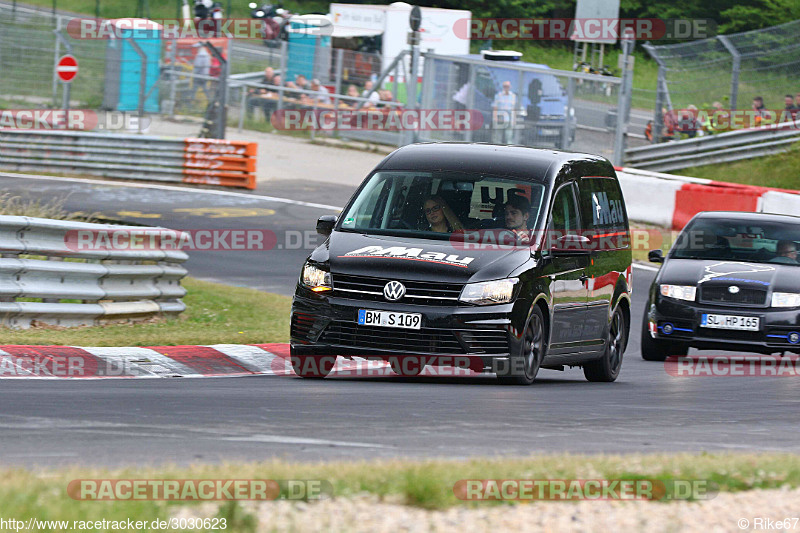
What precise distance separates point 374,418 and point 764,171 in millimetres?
21189

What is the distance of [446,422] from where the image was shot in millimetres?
7582

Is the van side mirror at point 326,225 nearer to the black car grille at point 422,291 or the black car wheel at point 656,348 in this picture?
the black car grille at point 422,291

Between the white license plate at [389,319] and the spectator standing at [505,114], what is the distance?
20814mm

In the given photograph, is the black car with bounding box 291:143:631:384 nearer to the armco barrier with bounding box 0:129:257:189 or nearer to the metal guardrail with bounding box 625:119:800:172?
the armco barrier with bounding box 0:129:257:189

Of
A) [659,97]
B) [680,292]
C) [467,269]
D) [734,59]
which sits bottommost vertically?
[680,292]

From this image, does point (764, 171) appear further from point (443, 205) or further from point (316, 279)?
point (316, 279)

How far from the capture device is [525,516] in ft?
16.3

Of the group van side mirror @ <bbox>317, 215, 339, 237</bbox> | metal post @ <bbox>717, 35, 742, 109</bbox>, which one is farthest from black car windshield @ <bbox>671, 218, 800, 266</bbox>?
metal post @ <bbox>717, 35, 742, 109</bbox>

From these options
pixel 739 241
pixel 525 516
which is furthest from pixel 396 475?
pixel 739 241

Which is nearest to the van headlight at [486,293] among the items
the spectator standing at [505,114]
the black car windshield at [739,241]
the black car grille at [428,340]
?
the black car grille at [428,340]

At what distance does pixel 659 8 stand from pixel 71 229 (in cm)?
5041

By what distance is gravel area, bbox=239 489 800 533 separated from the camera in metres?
4.69

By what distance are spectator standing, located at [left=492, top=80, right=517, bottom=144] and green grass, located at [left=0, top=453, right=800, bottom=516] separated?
931 inches

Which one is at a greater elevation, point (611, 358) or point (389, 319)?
point (389, 319)
